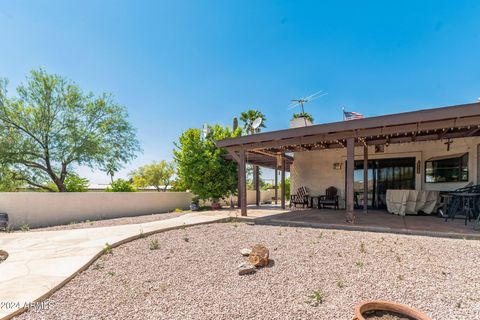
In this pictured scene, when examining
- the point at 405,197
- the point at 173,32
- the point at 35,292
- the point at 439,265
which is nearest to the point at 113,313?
the point at 35,292

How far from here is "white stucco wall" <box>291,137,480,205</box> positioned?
744cm

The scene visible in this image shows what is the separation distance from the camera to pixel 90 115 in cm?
1077

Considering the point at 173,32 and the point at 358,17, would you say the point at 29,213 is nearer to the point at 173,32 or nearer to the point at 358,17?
the point at 173,32

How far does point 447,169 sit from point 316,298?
819 centimetres

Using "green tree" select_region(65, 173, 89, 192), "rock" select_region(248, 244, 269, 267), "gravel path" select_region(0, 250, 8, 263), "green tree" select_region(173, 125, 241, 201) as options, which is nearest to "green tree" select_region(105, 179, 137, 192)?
"green tree" select_region(65, 173, 89, 192)

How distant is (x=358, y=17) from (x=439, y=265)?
9.44 metres

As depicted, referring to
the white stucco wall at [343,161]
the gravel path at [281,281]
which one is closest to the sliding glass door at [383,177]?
the white stucco wall at [343,161]

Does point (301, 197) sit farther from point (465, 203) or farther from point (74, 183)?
point (74, 183)

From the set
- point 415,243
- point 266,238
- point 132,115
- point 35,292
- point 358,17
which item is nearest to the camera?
point 35,292

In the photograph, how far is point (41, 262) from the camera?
12.1 ft

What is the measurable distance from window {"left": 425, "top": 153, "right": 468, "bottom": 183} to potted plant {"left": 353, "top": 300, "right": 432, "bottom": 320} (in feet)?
24.8

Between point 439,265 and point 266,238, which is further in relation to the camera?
point 266,238

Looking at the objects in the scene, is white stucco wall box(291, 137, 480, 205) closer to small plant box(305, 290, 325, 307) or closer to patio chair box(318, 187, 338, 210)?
patio chair box(318, 187, 338, 210)

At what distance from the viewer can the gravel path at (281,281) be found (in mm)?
2471
